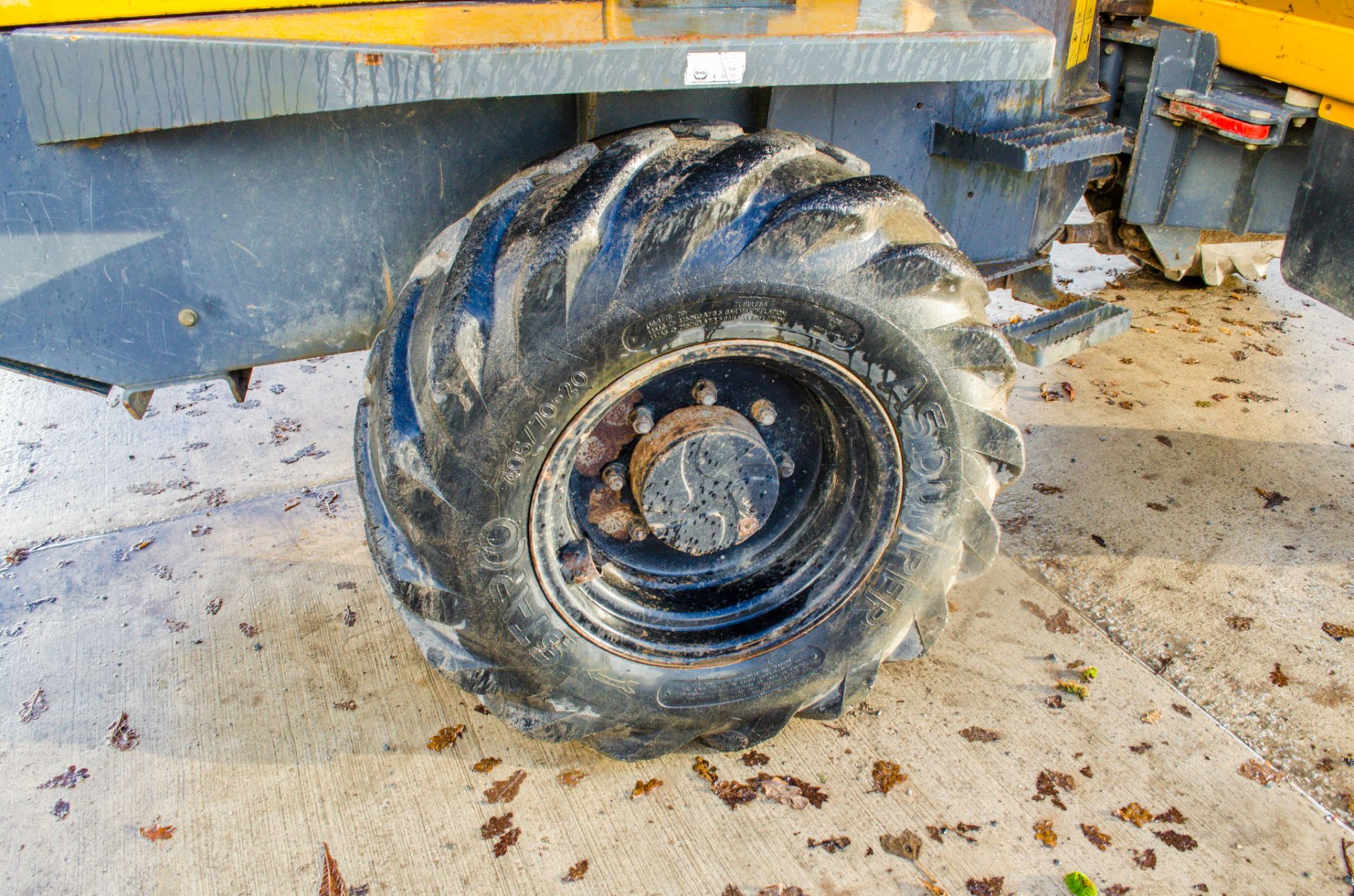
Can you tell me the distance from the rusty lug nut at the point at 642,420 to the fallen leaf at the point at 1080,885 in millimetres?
1511

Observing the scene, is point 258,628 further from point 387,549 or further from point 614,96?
point 614,96

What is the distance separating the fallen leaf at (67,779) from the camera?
274 cm

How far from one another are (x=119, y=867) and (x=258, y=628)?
2.96ft

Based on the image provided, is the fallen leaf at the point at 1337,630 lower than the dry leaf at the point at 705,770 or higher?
higher

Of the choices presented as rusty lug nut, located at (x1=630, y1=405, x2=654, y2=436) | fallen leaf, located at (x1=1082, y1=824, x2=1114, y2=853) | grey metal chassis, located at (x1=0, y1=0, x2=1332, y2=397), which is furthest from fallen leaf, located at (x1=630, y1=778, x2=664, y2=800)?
grey metal chassis, located at (x1=0, y1=0, x2=1332, y2=397)

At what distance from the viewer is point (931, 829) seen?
2.60 meters

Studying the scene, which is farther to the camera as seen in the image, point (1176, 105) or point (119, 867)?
point (1176, 105)

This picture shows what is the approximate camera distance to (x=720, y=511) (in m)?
2.55

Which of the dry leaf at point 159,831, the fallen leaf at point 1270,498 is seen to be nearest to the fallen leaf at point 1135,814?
the fallen leaf at point 1270,498

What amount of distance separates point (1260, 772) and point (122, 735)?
3.21 m

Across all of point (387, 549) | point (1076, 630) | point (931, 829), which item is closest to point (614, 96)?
point (387, 549)

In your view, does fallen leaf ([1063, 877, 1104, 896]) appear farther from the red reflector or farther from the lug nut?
the red reflector

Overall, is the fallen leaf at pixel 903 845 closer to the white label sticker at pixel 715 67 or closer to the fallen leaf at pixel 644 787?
the fallen leaf at pixel 644 787

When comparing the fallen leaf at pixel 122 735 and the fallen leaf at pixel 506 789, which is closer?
the fallen leaf at pixel 506 789
